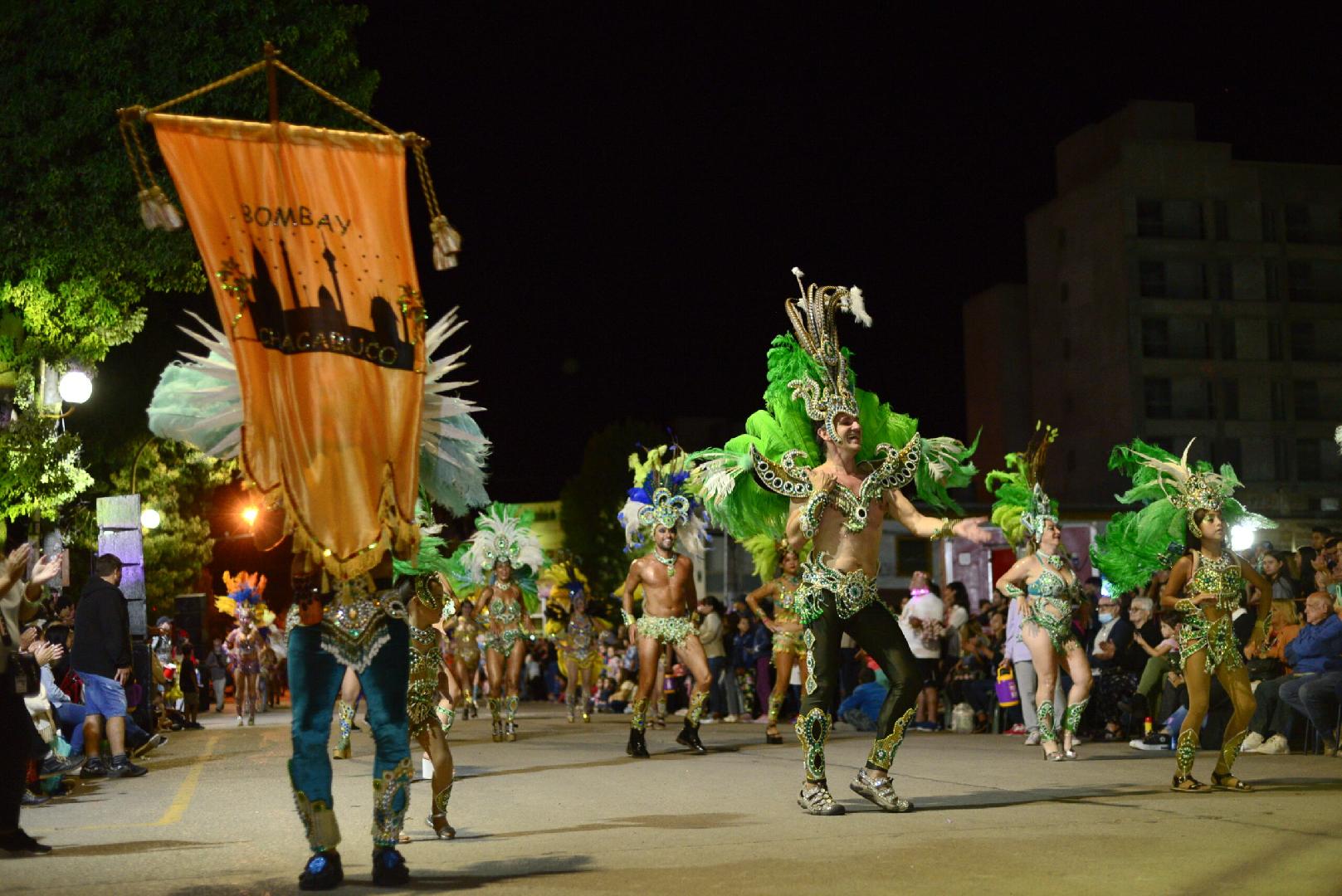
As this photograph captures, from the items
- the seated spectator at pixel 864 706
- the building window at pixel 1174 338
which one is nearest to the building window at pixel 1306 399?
the building window at pixel 1174 338

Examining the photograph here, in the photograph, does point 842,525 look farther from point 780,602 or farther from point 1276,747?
point 780,602

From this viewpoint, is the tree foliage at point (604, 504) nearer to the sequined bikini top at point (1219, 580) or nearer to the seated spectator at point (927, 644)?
the seated spectator at point (927, 644)

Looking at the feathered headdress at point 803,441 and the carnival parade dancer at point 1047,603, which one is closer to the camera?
the feathered headdress at point 803,441

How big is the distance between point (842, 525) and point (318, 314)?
142 inches

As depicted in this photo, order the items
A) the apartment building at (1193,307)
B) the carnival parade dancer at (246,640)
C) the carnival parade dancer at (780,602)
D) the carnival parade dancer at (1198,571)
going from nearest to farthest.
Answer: the carnival parade dancer at (1198,571)
the carnival parade dancer at (780,602)
the carnival parade dancer at (246,640)
the apartment building at (1193,307)

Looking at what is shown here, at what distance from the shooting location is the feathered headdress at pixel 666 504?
14.7m

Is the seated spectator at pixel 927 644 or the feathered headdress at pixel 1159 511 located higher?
the feathered headdress at pixel 1159 511

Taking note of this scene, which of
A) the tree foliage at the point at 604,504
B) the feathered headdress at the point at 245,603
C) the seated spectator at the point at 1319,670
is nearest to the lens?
the seated spectator at the point at 1319,670

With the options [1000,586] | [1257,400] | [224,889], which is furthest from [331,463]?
[1257,400]

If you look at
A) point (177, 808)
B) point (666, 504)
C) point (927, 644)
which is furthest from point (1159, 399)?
point (177, 808)

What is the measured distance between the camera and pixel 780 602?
1734cm

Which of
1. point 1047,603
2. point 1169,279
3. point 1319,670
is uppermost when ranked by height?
point 1169,279

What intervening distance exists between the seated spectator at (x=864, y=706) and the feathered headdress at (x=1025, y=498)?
3481 millimetres

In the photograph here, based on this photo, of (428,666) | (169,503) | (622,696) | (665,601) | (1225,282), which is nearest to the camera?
(428,666)
